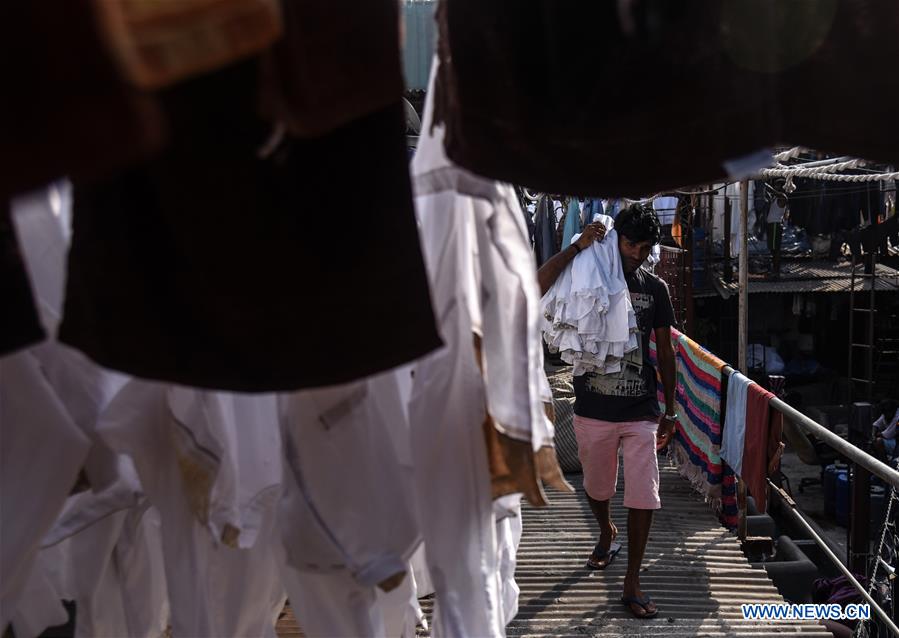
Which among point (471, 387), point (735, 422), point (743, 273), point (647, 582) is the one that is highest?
point (471, 387)

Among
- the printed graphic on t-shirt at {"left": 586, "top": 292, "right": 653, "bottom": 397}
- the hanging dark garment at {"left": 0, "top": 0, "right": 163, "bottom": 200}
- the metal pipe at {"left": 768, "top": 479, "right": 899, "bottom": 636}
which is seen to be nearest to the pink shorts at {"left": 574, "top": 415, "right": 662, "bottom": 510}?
the printed graphic on t-shirt at {"left": 586, "top": 292, "right": 653, "bottom": 397}

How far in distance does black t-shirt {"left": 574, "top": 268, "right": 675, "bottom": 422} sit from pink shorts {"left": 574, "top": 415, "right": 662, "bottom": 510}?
6cm

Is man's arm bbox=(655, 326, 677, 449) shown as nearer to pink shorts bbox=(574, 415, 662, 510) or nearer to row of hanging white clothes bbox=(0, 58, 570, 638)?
pink shorts bbox=(574, 415, 662, 510)

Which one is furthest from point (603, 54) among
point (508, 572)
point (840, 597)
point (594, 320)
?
point (840, 597)

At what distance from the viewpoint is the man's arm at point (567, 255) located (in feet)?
13.6

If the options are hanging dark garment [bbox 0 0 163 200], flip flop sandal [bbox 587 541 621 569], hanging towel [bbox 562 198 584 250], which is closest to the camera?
hanging dark garment [bbox 0 0 163 200]

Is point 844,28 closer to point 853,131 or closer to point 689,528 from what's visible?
point 853,131

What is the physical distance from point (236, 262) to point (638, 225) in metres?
3.35

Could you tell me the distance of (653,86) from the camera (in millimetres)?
973

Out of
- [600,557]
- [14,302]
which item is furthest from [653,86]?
[600,557]

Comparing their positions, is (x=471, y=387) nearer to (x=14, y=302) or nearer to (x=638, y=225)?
(x=14, y=302)

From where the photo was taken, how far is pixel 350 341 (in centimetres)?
94

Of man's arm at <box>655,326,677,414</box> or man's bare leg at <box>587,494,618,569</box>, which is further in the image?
man's bare leg at <box>587,494,618,569</box>

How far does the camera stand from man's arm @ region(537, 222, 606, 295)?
13.6 feet
